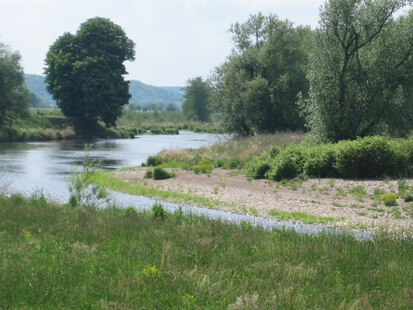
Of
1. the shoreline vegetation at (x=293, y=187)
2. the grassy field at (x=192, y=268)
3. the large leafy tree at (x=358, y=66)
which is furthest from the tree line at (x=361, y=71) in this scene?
the grassy field at (x=192, y=268)

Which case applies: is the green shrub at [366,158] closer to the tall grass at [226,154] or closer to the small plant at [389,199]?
the small plant at [389,199]

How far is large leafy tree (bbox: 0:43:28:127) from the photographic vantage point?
213 feet

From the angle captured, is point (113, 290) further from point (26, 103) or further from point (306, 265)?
point (26, 103)

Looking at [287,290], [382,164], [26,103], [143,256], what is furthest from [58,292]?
[26,103]

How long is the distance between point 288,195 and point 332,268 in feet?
53.4

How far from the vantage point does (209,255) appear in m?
8.58

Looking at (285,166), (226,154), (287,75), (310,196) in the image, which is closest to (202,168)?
(226,154)

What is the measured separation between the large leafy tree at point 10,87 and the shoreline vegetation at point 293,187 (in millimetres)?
36278

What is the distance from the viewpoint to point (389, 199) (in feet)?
68.1

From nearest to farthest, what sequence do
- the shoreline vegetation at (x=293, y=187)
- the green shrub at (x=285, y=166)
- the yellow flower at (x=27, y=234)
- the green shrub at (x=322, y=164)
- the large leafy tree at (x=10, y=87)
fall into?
the yellow flower at (x=27, y=234) < the shoreline vegetation at (x=293, y=187) < the green shrub at (x=322, y=164) < the green shrub at (x=285, y=166) < the large leafy tree at (x=10, y=87)

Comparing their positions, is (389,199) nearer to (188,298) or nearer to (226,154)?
(188,298)

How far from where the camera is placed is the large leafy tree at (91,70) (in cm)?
7519

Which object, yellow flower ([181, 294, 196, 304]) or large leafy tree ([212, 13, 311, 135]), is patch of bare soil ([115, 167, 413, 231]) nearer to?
yellow flower ([181, 294, 196, 304])

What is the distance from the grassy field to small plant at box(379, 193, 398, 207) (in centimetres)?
1038
